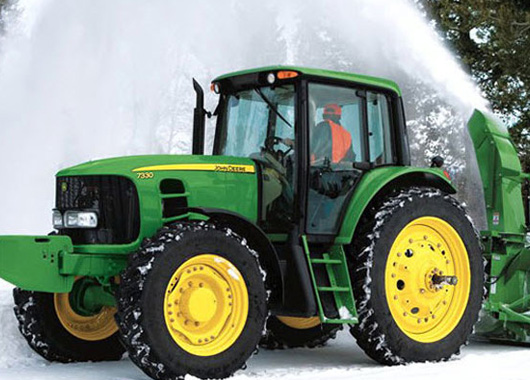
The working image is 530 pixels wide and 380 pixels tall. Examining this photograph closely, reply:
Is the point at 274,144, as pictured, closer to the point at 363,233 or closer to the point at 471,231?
the point at 363,233

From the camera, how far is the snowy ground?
244 inches

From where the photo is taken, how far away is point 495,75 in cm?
1548

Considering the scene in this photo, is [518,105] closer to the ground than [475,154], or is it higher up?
higher up

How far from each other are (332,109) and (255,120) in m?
0.63

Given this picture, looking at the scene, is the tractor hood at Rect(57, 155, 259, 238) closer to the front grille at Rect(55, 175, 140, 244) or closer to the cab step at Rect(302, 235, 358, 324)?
the front grille at Rect(55, 175, 140, 244)

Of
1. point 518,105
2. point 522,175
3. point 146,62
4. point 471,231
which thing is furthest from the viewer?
point 146,62

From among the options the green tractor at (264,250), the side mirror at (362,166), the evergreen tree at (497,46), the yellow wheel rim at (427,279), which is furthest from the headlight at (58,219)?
the evergreen tree at (497,46)

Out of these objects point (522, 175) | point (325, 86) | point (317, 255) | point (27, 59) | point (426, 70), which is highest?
point (27, 59)

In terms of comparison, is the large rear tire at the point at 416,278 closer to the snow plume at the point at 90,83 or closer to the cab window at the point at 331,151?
the cab window at the point at 331,151

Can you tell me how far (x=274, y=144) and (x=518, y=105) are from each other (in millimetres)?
9020

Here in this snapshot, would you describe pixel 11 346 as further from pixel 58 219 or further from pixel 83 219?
pixel 83 219

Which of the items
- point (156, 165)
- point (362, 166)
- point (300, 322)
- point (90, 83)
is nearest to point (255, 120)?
point (362, 166)

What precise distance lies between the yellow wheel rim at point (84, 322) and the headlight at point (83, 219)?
32.3 inches

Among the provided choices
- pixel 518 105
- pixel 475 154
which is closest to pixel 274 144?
pixel 475 154
